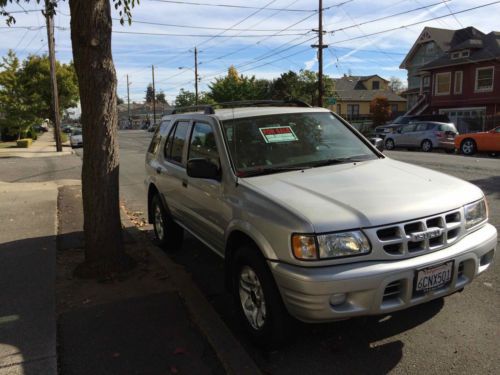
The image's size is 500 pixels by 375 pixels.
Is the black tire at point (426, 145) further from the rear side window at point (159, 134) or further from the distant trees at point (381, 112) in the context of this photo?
the distant trees at point (381, 112)

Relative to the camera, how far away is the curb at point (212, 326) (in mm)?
3238

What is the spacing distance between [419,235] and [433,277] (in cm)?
30

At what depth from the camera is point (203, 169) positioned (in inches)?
156

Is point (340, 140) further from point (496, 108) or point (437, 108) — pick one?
point (437, 108)

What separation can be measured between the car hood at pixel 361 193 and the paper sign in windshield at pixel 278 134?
1.61ft

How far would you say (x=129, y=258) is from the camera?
5.23m

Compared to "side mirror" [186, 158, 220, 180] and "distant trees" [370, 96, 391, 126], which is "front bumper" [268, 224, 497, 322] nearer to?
"side mirror" [186, 158, 220, 180]

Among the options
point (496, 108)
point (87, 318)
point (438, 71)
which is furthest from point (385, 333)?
point (438, 71)

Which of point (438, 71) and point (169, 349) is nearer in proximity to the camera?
point (169, 349)

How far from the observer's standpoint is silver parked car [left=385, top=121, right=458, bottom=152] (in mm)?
22109

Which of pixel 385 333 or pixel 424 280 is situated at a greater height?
pixel 424 280

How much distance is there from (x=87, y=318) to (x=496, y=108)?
33.6 metres

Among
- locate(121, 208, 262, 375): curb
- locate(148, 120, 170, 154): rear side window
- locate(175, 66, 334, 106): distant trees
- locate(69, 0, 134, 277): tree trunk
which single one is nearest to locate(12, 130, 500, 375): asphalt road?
locate(121, 208, 262, 375): curb

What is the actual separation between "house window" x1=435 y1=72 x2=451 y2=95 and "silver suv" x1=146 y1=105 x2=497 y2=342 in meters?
34.1
